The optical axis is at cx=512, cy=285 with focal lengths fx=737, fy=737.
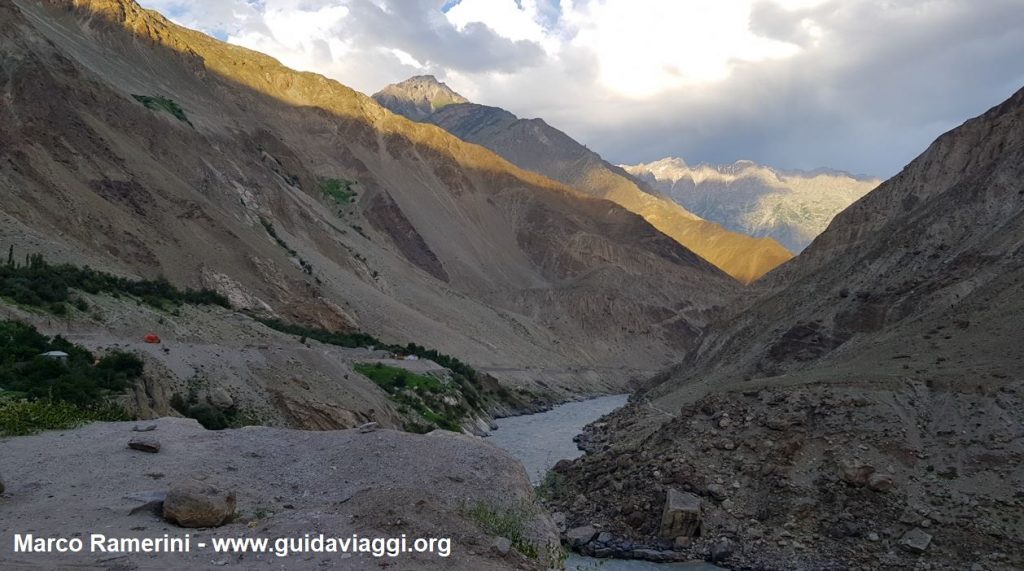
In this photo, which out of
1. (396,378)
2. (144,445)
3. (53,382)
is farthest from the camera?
(396,378)

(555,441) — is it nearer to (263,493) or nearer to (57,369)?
(57,369)

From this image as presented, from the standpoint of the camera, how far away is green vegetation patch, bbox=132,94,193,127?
6307 centimetres

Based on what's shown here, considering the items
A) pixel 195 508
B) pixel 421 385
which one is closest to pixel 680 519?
pixel 195 508

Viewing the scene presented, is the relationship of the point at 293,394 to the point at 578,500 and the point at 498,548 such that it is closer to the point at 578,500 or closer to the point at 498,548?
the point at 578,500

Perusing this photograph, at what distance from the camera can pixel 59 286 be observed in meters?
26.3

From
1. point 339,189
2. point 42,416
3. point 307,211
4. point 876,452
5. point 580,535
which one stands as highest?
point 339,189

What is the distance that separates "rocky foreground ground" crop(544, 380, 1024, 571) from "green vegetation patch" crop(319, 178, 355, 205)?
78822mm

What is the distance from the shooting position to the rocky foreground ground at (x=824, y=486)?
17.0m

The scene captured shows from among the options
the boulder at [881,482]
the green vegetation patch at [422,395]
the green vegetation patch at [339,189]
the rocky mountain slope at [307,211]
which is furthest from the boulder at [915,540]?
the green vegetation patch at [339,189]

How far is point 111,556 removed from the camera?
27.5ft

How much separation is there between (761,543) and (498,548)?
36.5 ft

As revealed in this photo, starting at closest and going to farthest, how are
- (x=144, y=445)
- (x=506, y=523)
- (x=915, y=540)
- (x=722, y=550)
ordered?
(x=506, y=523), (x=144, y=445), (x=915, y=540), (x=722, y=550)

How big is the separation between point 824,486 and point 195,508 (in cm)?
1568

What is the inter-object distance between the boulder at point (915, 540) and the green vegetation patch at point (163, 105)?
6299 centimetres
